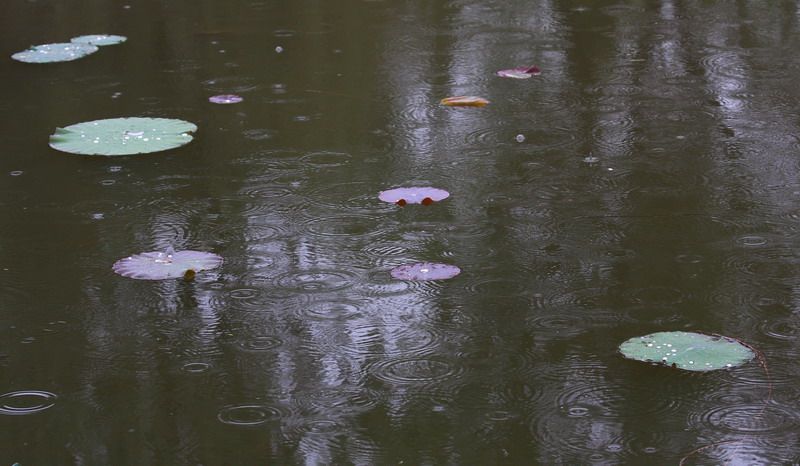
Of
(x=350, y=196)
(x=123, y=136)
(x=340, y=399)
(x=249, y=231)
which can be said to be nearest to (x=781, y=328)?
(x=340, y=399)

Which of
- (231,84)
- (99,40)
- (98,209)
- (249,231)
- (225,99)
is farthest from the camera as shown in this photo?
(99,40)

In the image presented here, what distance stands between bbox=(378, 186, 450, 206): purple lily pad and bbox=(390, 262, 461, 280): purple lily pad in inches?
23.1

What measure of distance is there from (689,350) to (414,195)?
150 cm

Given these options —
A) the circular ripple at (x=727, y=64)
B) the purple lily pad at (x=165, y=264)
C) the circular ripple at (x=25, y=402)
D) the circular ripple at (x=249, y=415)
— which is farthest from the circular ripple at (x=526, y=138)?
the circular ripple at (x=25, y=402)

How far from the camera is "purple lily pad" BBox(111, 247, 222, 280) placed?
334cm

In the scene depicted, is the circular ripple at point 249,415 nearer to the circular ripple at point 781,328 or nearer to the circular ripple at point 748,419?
the circular ripple at point 748,419

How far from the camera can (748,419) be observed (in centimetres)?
246

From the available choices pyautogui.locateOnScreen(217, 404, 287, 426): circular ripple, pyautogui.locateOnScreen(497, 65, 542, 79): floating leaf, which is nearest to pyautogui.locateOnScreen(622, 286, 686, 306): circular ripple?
pyautogui.locateOnScreen(217, 404, 287, 426): circular ripple

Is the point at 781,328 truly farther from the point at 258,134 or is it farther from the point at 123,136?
the point at 123,136

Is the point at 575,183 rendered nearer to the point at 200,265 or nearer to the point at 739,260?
the point at 739,260

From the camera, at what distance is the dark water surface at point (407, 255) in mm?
2486

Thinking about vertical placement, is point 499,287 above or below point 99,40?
below

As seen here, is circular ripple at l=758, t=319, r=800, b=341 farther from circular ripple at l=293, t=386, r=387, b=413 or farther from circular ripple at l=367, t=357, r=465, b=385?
circular ripple at l=293, t=386, r=387, b=413

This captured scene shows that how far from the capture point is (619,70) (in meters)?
5.73
